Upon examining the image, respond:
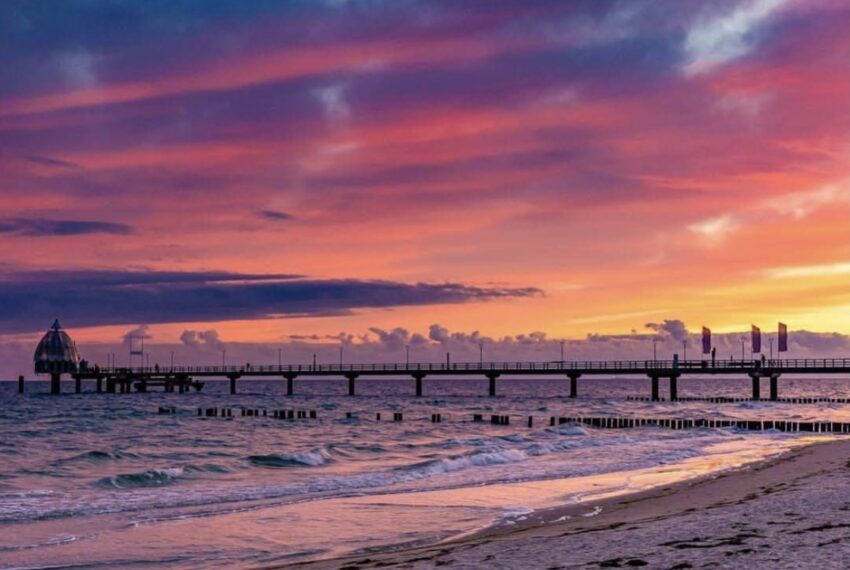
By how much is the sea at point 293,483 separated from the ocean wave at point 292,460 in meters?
0.12

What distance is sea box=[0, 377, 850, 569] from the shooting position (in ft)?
58.7

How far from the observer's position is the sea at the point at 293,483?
17.9 metres

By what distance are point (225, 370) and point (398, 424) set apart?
2907 inches

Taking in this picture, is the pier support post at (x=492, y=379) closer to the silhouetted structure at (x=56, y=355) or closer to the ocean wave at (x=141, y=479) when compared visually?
the silhouetted structure at (x=56, y=355)

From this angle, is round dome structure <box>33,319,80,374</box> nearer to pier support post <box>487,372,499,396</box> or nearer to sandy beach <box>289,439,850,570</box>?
pier support post <box>487,372,499,396</box>

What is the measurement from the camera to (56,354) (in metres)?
162

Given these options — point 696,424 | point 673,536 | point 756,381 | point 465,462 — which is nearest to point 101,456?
point 465,462

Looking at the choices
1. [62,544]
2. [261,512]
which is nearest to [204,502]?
[261,512]

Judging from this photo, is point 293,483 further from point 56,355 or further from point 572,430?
point 56,355

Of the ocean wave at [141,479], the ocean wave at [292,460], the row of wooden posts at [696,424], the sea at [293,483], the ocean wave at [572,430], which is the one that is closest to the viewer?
the sea at [293,483]

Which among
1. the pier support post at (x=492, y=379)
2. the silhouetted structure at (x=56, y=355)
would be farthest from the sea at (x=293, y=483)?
the silhouetted structure at (x=56, y=355)

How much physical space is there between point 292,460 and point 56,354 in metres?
137

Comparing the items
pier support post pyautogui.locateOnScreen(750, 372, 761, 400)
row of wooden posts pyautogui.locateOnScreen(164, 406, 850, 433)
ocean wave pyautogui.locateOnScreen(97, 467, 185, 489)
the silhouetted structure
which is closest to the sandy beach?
ocean wave pyautogui.locateOnScreen(97, 467, 185, 489)

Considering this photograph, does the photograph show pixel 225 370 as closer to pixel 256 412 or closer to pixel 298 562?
pixel 256 412
